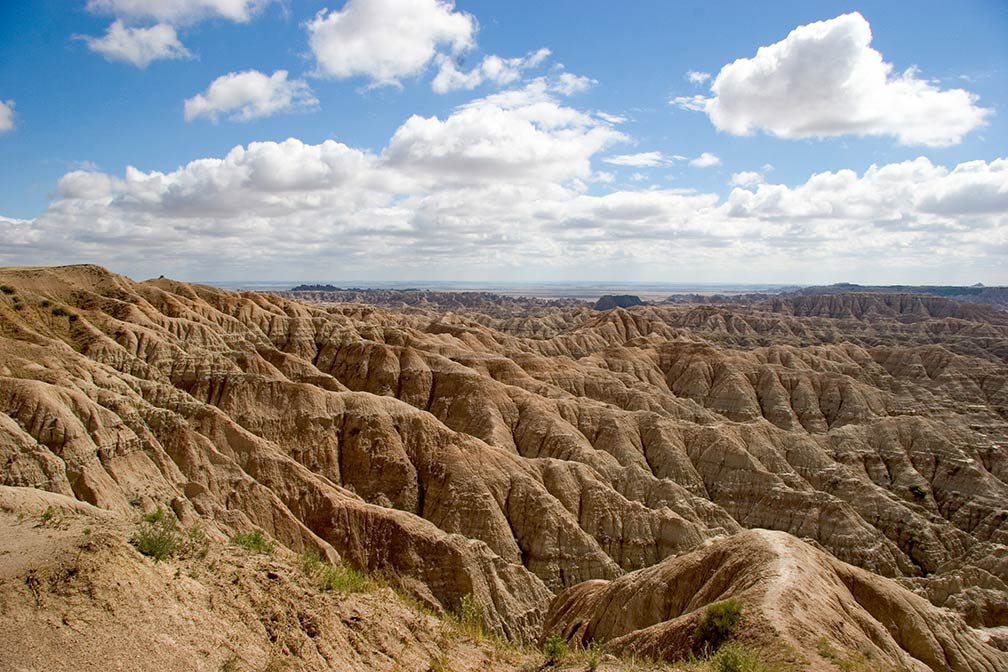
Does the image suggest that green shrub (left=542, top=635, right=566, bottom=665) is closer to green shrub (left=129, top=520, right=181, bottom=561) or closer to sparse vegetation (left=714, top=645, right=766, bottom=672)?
sparse vegetation (left=714, top=645, right=766, bottom=672)

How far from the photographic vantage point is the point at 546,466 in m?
50.2

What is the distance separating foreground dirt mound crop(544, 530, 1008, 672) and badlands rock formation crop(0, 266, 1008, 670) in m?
0.12

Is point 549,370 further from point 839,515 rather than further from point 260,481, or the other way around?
point 260,481

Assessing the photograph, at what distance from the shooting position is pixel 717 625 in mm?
16984

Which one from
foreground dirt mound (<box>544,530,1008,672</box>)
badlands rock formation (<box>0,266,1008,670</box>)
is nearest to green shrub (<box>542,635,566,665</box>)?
foreground dirt mound (<box>544,530,1008,672</box>)

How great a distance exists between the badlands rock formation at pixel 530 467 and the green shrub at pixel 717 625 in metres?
0.75

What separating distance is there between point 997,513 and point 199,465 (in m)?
64.2

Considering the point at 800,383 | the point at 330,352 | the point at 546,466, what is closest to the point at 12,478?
the point at 546,466

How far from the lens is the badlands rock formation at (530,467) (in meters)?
25.1

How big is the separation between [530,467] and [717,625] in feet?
108

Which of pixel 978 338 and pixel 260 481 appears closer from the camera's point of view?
pixel 260 481

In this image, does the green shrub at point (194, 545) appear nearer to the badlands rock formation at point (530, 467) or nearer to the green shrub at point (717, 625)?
the badlands rock formation at point (530, 467)

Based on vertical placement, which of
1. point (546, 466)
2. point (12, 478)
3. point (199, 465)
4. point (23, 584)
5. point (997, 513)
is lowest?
point (997, 513)

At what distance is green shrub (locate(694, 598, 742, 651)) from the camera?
54.9 feet
